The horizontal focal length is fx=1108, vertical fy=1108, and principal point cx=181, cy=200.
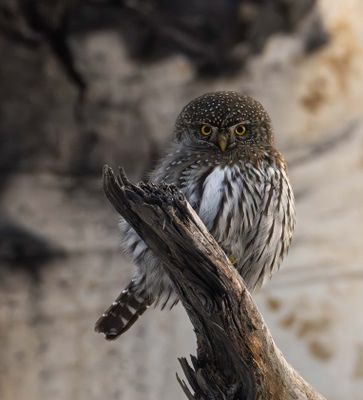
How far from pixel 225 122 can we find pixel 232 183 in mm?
251

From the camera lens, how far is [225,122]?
14.4 feet

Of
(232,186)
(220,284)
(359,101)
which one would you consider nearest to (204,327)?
(220,284)

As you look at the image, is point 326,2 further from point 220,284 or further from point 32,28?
point 220,284

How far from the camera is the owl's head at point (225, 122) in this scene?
4406mm

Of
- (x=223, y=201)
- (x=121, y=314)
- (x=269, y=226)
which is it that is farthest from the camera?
(x=121, y=314)

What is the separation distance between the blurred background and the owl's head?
71.6 inches

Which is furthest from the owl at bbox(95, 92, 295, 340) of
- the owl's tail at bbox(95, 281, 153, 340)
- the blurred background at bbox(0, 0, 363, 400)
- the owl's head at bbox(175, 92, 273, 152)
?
the blurred background at bbox(0, 0, 363, 400)

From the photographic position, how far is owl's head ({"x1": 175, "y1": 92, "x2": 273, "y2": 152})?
4.41 metres

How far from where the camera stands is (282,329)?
6309 mm

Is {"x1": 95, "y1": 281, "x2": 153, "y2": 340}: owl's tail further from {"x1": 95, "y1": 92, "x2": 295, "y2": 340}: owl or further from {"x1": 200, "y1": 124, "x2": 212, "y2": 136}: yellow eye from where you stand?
{"x1": 200, "y1": 124, "x2": 212, "y2": 136}: yellow eye

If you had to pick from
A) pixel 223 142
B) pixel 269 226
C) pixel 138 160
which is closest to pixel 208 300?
pixel 269 226

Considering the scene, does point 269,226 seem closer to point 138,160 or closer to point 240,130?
point 240,130

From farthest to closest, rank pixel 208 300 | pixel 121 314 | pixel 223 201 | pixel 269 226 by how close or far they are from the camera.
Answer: pixel 121 314
pixel 269 226
pixel 223 201
pixel 208 300


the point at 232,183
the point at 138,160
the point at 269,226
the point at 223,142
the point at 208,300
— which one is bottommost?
the point at 208,300
